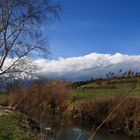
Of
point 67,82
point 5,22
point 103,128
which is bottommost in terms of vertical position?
point 103,128

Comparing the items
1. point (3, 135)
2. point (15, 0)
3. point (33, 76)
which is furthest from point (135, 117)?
point (3, 135)

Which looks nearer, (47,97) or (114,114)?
(114,114)

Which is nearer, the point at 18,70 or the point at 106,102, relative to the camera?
the point at 18,70

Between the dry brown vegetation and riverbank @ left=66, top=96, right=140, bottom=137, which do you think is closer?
riverbank @ left=66, top=96, right=140, bottom=137

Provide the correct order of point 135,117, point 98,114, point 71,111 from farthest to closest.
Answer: point 71,111 < point 98,114 < point 135,117

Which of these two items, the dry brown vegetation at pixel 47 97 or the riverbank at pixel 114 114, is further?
the dry brown vegetation at pixel 47 97

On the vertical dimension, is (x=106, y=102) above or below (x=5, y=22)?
below

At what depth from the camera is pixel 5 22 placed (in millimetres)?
19469

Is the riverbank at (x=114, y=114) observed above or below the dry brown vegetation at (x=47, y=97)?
below

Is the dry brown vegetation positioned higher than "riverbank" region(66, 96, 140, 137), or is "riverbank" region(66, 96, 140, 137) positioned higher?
the dry brown vegetation

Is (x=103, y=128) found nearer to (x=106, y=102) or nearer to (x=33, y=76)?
(x=106, y=102)

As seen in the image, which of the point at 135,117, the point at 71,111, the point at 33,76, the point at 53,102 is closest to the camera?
the point at 33,76

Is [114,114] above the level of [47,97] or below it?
below

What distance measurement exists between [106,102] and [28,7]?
50.7ft
